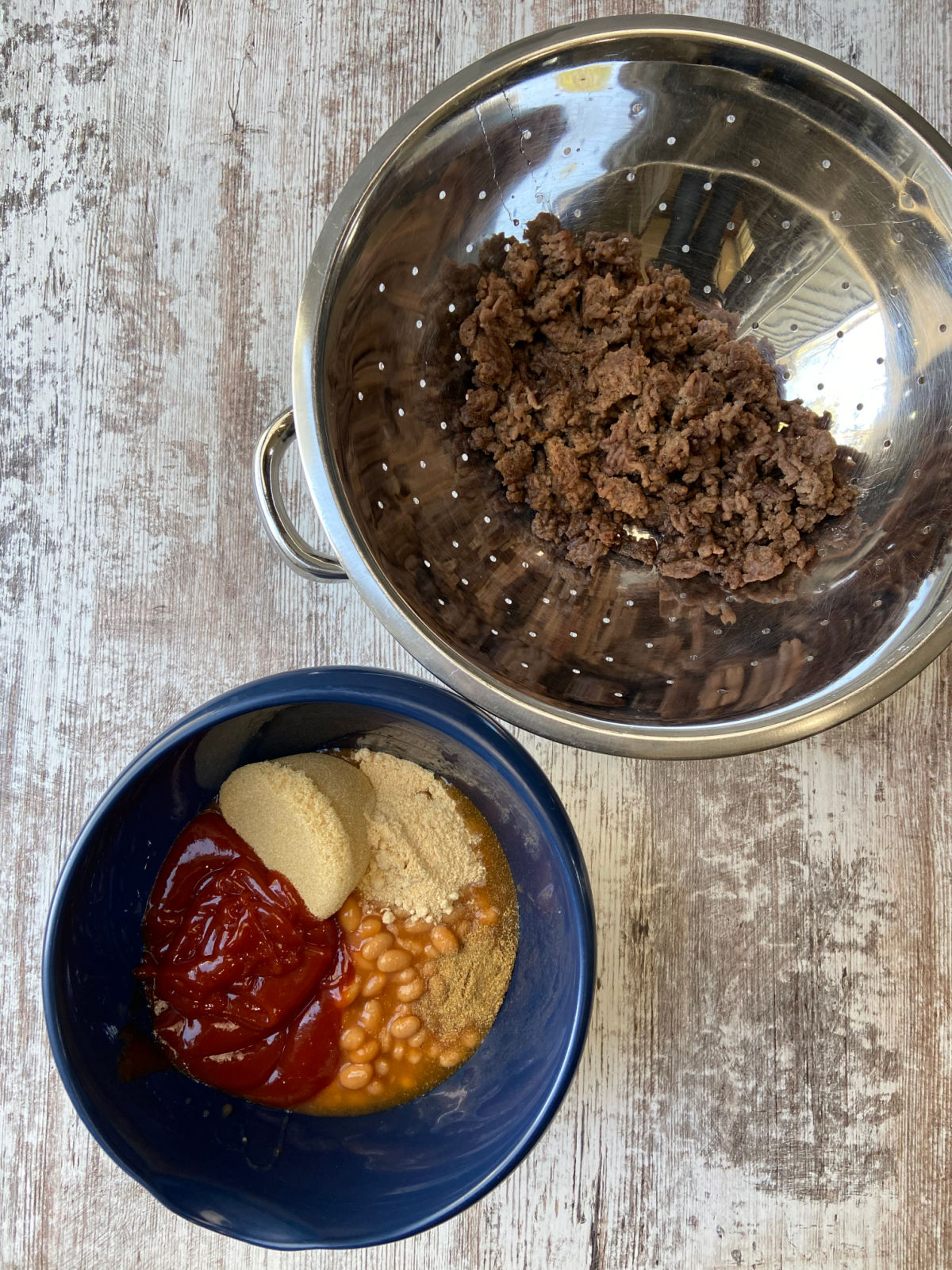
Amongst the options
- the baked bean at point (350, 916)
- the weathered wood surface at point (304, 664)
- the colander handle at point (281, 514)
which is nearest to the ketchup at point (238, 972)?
the baked bean at point (350, 916)

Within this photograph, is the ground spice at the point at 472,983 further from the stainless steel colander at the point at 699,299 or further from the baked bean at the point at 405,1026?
the stainless steel colander at the point at 699,299

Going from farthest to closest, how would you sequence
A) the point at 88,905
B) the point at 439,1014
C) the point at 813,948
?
the point at 813,948 < the point at 439,1014 < the point at 88,905

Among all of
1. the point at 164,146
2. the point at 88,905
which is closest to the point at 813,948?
the point at 88,905

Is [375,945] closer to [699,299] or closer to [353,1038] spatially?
[353,1038]

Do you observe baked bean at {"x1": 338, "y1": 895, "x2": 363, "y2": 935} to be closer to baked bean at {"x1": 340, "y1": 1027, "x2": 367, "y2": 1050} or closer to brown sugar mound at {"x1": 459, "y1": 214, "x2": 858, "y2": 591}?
baked bean at {"x1": 340, "y1": 1027, "x2": 367, "y2": 1050}

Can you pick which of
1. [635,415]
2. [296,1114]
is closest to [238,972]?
[296,1114]

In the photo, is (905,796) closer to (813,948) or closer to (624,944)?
(813,948)
